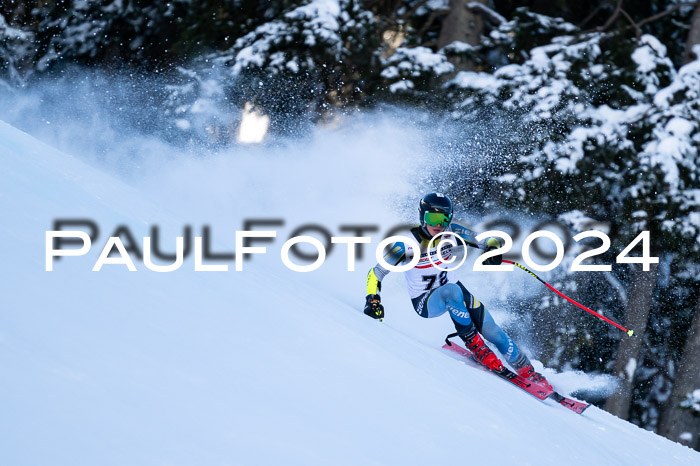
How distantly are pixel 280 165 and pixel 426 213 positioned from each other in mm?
5336

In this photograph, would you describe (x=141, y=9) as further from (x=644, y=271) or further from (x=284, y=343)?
(x=284, y=343)

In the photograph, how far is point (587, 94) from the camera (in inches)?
361

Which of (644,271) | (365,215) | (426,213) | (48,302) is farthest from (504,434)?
(644,271)

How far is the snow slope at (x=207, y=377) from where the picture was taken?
5.84 feet

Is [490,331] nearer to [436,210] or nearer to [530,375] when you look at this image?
[530,375]

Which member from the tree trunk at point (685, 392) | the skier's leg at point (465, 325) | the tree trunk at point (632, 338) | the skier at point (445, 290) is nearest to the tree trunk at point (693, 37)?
the tree trunk at point (632, 338)

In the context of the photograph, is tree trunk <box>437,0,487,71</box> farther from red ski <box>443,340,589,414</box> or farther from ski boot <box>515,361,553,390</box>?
red ski <box>443,340,589,414</box>

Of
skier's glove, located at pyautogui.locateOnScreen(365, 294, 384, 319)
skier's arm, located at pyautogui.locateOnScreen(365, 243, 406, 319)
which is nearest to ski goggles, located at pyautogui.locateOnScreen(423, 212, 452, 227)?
skier's arm, located at pyautogui.locateOnScreen(365, 243, 406, 319)

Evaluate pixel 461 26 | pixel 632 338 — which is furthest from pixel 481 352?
pixel 461 26

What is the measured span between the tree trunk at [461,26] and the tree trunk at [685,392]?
4.77 metres

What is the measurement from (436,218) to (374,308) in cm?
77

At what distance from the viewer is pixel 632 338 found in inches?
398

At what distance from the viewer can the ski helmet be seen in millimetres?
5227

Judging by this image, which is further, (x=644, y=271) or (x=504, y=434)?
(x=644, y=271)
